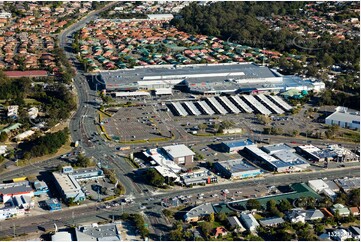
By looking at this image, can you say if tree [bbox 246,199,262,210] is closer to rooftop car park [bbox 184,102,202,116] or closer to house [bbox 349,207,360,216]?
house [bbox 349,207,360,216]

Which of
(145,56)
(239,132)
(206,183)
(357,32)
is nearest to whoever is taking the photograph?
(206,183)

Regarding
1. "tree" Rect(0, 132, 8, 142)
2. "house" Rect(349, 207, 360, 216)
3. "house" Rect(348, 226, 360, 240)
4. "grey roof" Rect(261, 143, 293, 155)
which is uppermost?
"tree" Rect(0, 132, 8, 142)

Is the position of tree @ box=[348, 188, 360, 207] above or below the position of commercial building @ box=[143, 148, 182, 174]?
below

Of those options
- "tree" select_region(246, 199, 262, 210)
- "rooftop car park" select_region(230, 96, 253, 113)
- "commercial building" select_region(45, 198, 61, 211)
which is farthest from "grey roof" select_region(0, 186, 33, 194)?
"rooftop car park" select_region(230, 96, 253, 113)

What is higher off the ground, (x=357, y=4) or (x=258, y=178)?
(x=357, y=4)

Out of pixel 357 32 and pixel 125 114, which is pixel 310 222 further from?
pixel 357 32

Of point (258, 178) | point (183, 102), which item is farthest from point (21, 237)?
point (183, 102)

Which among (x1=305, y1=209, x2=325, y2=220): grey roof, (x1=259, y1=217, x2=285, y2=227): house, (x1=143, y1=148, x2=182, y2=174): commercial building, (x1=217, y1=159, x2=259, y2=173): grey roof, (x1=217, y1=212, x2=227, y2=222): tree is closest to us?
(x1=259, y1=217, x2=285, y2=227): house
